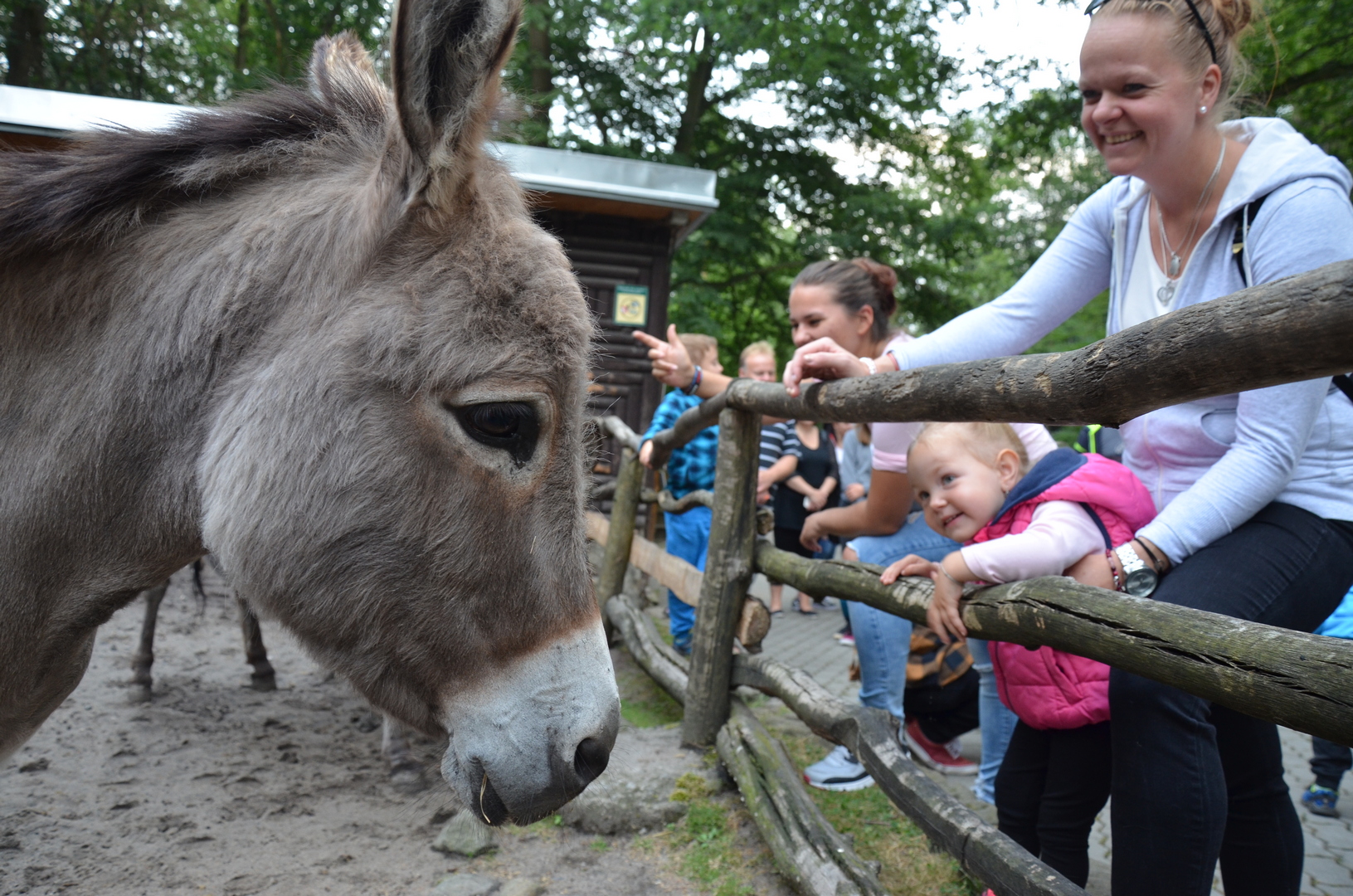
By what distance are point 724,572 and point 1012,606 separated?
1.74 m

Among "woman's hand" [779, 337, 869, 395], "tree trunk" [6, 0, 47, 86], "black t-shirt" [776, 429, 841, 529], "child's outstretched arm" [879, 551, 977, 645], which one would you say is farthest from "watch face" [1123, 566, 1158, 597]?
"tree trunk" [6, 0, 47, 86]

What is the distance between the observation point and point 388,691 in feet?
5.20

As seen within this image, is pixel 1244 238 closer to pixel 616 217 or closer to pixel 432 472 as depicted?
pixel 432 472

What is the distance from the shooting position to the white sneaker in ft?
11.4

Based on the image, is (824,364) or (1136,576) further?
(824,364)

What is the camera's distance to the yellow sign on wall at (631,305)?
27.4ft

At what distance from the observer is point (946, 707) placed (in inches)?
159

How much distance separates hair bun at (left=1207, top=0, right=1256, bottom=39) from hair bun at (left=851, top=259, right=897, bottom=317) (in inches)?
Result: 73.9

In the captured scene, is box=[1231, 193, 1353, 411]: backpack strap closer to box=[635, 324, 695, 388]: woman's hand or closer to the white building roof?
box=[635, 324, 695, 388]: woman's hand

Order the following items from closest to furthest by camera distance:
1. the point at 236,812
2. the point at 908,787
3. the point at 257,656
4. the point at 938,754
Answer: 1. the point at 908,787
2. the point at 236,812
3. the point at 938,754
4. the point at 257,656

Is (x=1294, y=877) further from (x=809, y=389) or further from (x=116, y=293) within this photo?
(x=116, y=293)

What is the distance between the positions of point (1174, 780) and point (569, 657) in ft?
3.99

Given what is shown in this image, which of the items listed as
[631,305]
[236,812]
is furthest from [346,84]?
[631,305]

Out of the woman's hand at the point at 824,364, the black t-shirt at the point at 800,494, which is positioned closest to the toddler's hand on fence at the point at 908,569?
the woman's hand at the point at 824,364
